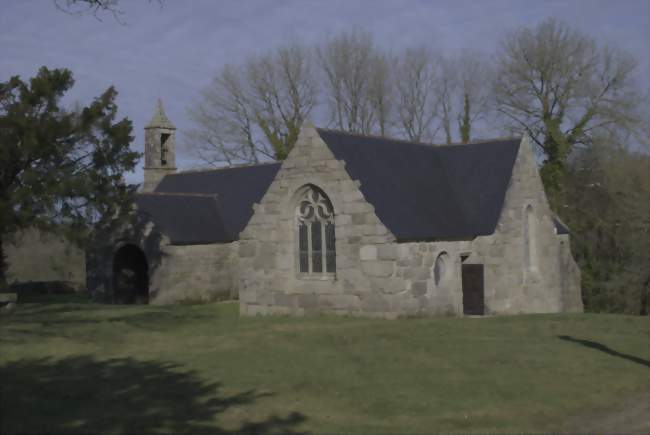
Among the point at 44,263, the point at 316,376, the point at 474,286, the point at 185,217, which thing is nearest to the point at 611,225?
the point at 474,286

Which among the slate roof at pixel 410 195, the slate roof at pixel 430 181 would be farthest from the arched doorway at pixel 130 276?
the slate roof at pixel 430 181

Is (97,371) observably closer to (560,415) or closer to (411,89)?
(560,415)

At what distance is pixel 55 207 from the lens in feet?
74.9

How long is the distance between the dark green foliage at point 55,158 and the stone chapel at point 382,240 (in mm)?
4031

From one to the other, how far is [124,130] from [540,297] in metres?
13.2

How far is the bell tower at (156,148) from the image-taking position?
37312mm

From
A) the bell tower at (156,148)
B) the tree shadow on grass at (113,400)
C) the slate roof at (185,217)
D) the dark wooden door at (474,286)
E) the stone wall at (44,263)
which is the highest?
the bell tower at (156,148)

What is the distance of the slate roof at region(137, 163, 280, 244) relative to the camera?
2884 centimetres

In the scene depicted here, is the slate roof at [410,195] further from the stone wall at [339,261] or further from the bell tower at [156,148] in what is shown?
the bell tower at [156,148]

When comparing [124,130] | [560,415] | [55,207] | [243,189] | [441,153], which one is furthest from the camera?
[243,189]

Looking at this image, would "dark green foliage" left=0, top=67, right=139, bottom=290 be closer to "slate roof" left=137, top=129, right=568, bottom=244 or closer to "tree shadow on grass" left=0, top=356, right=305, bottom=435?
"slate roof" left=137, top=129, right=568, bottom=244

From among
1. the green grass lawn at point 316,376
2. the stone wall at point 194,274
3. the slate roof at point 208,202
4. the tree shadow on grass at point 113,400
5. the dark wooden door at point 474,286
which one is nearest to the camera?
the tree shadow on grass at point 113,400

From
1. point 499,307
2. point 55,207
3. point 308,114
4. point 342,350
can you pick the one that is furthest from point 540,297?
point 308,114

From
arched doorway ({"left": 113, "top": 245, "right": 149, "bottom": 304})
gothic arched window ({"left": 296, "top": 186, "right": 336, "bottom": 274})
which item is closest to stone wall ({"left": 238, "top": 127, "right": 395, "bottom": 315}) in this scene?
gothic arched window ({"left": 296, "top": 186, "right": 336, "bottom": 274})
